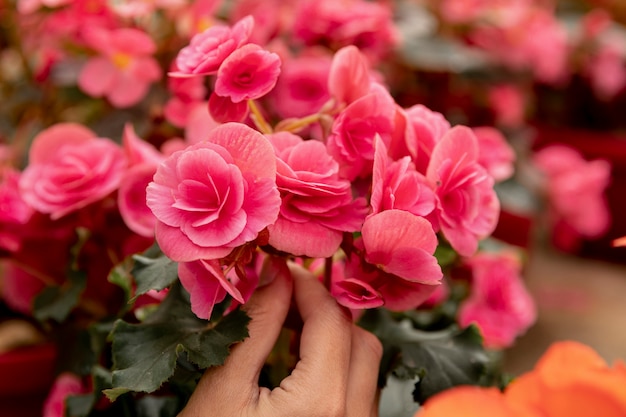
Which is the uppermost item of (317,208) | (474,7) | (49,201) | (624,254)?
(317,208)

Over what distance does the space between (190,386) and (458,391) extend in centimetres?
30

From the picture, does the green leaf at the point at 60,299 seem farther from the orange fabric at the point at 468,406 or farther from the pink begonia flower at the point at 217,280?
the orange fabric at the point at 468,406

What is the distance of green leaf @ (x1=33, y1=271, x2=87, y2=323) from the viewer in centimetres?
69

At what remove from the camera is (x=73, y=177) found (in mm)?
653

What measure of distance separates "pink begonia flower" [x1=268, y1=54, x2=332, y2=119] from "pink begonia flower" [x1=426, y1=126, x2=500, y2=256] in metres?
0.25

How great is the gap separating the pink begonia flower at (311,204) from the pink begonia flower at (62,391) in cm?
36

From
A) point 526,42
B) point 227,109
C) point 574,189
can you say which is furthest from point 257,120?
point 526,42

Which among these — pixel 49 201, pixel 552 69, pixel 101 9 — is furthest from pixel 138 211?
pixel 552 69

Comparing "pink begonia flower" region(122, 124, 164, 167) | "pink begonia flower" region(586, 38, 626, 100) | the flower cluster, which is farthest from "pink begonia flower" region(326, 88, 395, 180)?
"pink begonia flower" region(586, 38, 626, 100)

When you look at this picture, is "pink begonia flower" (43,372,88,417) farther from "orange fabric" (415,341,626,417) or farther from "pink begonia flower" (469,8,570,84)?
"pink begonia flower" (469,8,570,84)

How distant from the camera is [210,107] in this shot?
51 cm

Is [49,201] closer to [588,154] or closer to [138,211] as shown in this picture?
[138,211]

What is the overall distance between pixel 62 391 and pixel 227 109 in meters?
0.38

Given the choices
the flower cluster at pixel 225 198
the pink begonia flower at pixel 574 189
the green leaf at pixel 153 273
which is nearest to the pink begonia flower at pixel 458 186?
the flower cluster at pixel 225 198
